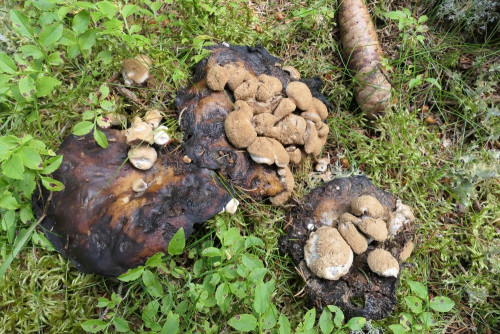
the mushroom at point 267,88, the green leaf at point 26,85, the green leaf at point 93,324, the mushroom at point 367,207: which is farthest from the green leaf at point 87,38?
the mushroom at point 367,207

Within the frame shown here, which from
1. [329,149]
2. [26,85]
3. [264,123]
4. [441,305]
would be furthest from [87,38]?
[441,305]

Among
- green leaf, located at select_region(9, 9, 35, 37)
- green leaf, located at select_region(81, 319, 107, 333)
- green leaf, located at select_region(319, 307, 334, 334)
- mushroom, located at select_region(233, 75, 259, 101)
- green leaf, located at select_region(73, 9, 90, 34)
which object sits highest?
green leaf, located at select_region(73, 9, 90, 34)

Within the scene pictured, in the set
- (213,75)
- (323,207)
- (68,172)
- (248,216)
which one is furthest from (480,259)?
(68,172)

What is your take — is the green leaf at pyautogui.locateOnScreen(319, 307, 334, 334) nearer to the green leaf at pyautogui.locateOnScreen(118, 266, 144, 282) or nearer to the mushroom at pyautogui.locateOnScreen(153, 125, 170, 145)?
the green leaf at pyautogui.locateOnScreen(118, 266, 144, 282)

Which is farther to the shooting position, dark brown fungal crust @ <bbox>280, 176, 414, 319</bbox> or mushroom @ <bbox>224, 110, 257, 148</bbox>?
dark brown fungal crust @ <bbox>280, 176, 414, 319</bbox>

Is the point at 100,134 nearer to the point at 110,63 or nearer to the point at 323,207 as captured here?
the point at 110,63

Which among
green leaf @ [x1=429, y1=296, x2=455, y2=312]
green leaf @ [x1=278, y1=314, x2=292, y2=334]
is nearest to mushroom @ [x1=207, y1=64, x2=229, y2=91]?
green leaf @ [x1=278, y1=314, x2=292, y2=334]
